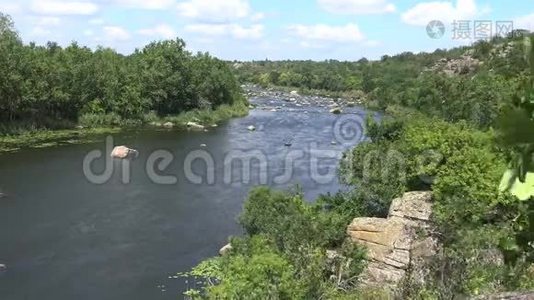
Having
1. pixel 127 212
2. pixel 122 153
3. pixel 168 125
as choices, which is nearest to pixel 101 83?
pixel 168 125

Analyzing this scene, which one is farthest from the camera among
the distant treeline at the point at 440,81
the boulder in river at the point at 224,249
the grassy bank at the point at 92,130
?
the grassy bank at the point at 92,130

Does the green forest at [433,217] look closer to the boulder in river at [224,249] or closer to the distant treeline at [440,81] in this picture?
the distant treeline at [440,81]

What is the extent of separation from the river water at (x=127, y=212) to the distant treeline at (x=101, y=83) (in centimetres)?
→ 701

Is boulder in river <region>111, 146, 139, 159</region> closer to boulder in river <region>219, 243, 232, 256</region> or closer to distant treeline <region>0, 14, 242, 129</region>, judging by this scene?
distant treeline <region>0, 14, 242, 129</region>

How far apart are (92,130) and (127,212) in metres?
22.5

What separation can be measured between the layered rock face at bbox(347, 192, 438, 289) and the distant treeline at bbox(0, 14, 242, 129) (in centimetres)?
3110

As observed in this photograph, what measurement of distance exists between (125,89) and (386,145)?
34.1 m

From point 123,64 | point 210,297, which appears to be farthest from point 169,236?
point 123,64

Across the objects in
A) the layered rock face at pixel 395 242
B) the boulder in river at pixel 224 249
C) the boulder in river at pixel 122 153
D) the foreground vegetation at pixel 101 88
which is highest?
the foreground vegetation at pixel 101 88

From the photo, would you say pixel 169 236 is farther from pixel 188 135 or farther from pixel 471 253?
pixel 188 135

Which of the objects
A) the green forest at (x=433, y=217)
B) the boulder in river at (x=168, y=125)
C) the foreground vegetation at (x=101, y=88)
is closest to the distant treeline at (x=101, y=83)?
the foreground vegetation at (x=101, y=88)

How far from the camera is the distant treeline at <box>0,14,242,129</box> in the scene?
4141 centimetres

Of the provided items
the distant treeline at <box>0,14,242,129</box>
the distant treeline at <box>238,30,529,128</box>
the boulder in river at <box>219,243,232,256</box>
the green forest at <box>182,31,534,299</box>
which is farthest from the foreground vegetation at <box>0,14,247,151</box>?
the green forest at <box>182,31,534,299</box>

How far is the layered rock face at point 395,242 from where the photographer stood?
15141mm
